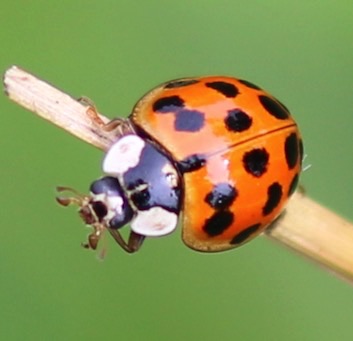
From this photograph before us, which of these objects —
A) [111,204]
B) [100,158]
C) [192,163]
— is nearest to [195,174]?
[192,163]

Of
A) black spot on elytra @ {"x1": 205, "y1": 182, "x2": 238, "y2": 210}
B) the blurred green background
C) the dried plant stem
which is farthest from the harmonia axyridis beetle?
→ the blurred green background

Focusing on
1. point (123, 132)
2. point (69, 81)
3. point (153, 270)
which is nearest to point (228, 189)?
point (123, 132)

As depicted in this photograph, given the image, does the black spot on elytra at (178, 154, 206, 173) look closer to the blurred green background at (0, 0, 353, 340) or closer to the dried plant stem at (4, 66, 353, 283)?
the dried plant stem at (4, 66, 353, 283)

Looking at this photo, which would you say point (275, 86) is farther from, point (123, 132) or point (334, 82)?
point (123, 132)

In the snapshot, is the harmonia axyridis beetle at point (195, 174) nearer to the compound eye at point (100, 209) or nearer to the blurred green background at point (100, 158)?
the compound eye at point (100, 209)

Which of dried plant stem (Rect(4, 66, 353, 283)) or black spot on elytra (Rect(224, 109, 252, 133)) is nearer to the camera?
dried plant stem (Rect(4, 66, 353, 283))
